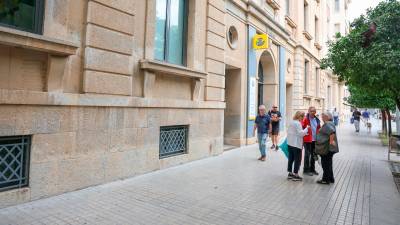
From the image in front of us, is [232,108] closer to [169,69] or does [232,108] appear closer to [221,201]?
[169,69]

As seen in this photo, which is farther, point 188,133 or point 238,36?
point 238,36

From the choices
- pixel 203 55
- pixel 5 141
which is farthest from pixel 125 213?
pixel 203 55

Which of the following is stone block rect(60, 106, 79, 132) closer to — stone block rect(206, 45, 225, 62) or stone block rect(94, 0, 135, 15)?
stone block rect(94, 0, 135, 15)

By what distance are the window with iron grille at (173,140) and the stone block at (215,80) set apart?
1.76m

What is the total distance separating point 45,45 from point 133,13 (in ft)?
7.62

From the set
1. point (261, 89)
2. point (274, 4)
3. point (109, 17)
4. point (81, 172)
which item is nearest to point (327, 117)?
point (109, 17)

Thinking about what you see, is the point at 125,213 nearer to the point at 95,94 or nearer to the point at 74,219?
the point at 74,219

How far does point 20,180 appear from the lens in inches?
183

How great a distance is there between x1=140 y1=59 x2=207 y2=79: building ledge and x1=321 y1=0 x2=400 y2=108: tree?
423 cm

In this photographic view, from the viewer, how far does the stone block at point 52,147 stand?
4766 millimetres

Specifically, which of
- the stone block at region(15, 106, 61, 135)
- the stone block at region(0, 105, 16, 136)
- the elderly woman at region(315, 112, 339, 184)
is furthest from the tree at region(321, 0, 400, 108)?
the stone block at region(0, 105, 16, 136)

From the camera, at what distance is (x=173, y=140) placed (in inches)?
309

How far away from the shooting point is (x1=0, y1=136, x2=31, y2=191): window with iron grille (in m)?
4.52

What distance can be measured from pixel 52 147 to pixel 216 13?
21.3 feet
